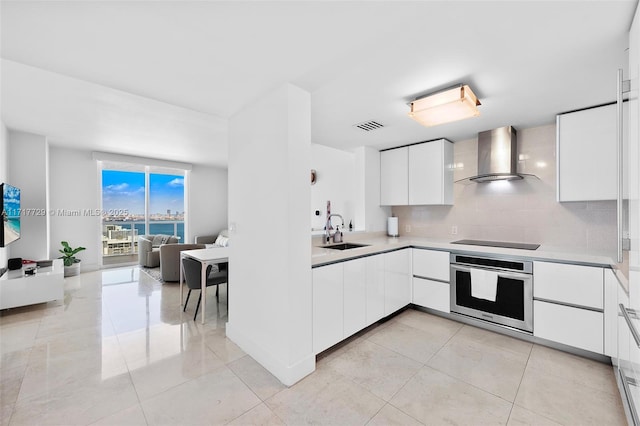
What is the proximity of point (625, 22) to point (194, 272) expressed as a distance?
3915 mm

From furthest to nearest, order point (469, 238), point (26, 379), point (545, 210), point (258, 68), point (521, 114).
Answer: point (469, 238), point (545, 210), point (521, 114), point (26, 379), point (258, 68)

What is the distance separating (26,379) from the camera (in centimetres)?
196

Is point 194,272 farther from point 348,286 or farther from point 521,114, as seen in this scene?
point 521,114

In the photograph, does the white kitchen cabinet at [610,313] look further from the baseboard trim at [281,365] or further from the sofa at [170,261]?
the sofa at [170,261]

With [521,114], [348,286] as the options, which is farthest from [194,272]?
[521,114]

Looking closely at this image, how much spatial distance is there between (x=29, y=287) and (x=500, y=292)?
5376 mm

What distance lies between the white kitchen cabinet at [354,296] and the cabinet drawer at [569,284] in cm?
157

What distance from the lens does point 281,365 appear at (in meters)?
1.99

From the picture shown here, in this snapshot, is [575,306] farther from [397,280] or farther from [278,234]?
[278,234]

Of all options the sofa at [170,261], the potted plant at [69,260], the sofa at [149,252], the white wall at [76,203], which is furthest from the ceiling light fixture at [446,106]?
the white wall at [76,203]

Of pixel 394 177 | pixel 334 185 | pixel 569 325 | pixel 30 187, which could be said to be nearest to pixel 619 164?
pixel 569 325

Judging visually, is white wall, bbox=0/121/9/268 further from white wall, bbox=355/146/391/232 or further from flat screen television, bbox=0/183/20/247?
white wall, bbox=355/146/391/232

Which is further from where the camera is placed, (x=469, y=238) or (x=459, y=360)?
(x=469, y=238)

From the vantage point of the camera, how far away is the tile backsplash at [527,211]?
2705 mm
